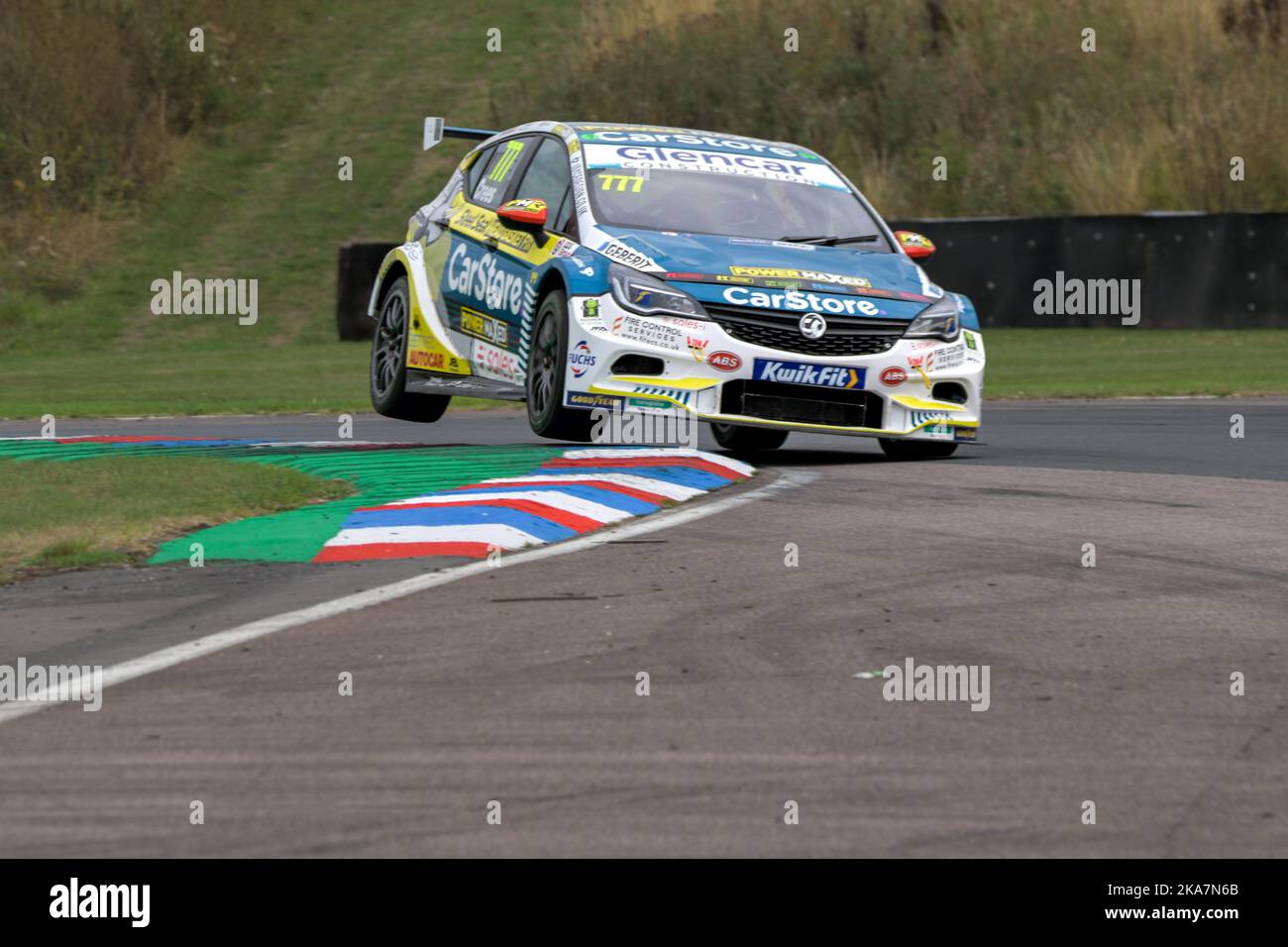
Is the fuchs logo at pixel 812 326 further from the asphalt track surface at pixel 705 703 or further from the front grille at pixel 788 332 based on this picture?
the asphalt track surface at pixel 705 703

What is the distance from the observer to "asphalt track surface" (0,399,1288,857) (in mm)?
4605

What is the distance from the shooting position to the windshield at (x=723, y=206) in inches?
468

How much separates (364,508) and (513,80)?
31.2 meters

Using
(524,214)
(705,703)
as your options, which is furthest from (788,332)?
(705,703)

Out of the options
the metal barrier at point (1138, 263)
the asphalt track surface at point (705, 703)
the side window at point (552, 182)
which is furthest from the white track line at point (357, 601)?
the metal barrier at point (1138, 263)

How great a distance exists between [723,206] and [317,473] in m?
2.75

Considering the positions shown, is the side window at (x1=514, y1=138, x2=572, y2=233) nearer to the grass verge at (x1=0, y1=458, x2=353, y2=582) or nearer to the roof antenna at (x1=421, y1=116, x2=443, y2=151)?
the roof antenna at (x1=421, y1=116, x2=443, y2=151)

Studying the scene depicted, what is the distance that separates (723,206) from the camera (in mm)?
12141

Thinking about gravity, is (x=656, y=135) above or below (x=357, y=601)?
above

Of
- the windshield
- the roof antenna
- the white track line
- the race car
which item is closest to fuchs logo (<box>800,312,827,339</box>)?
the race car

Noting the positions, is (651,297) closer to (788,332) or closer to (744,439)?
(788,332)

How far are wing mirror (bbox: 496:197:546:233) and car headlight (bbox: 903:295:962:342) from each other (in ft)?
6.60

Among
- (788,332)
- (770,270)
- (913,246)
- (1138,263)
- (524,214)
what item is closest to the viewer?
(788,332)
